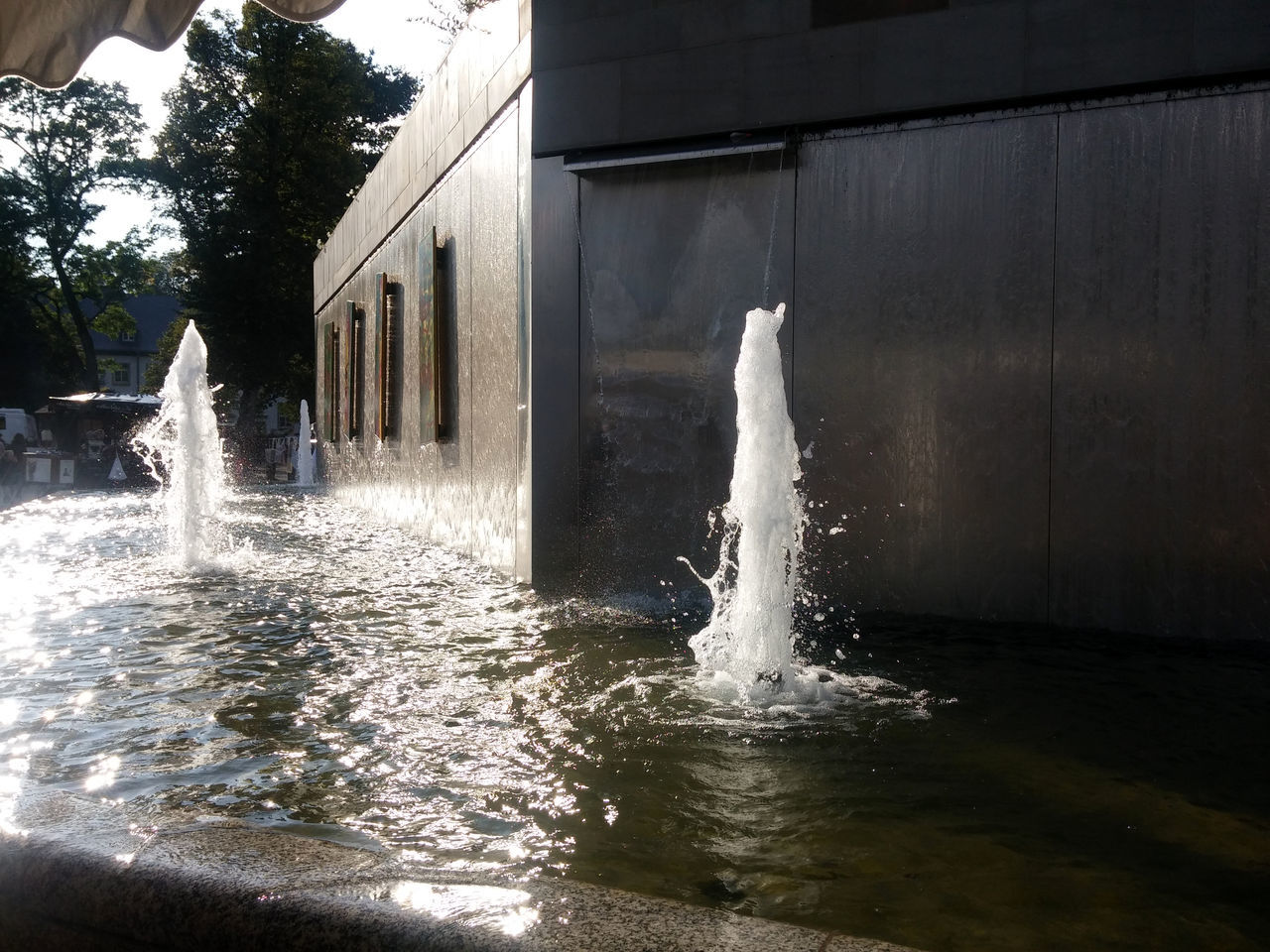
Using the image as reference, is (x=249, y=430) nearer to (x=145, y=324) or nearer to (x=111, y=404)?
(x=111, y=404)

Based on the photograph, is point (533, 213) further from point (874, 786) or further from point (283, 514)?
point (283, 514)

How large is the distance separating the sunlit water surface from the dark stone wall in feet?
10.9

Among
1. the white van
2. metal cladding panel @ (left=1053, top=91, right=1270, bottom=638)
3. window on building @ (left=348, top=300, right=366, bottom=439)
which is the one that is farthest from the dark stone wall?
the white van

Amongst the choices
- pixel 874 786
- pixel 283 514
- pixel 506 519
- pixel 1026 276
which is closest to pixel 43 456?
pixel 283 514

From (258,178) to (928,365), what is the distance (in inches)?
1411

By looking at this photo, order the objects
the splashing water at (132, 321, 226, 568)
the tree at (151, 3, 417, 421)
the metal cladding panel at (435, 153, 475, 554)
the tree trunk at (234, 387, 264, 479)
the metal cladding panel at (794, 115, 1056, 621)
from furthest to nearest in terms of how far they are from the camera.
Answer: the tree trunk at (234, 387, 264, 479), the tree at (151, 3, 417, 421), the metal cladding panel at (435, 153, 475, 554), the splashing water at (132, 321, 226, 568), the metal cladding panel at (794, 115, 1056, 621)

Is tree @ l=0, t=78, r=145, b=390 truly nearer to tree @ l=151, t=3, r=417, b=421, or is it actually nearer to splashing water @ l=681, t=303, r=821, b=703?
tree @ l=151, t=3, r=417, b=421

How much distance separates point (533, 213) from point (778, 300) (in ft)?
6.76

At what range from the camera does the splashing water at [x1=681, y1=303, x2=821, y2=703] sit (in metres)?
5.31

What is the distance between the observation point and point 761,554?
5871 mm

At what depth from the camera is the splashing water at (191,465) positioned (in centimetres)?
A: 1052

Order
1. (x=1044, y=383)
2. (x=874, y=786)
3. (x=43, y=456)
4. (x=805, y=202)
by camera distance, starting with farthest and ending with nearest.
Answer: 1. (x=43, y=456)
2. (x=805, y=202)
3. (x=1044, y=383)
4. (x=874, y=786)

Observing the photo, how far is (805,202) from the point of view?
7.75 metres

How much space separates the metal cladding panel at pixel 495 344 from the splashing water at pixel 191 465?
2.49 metres
